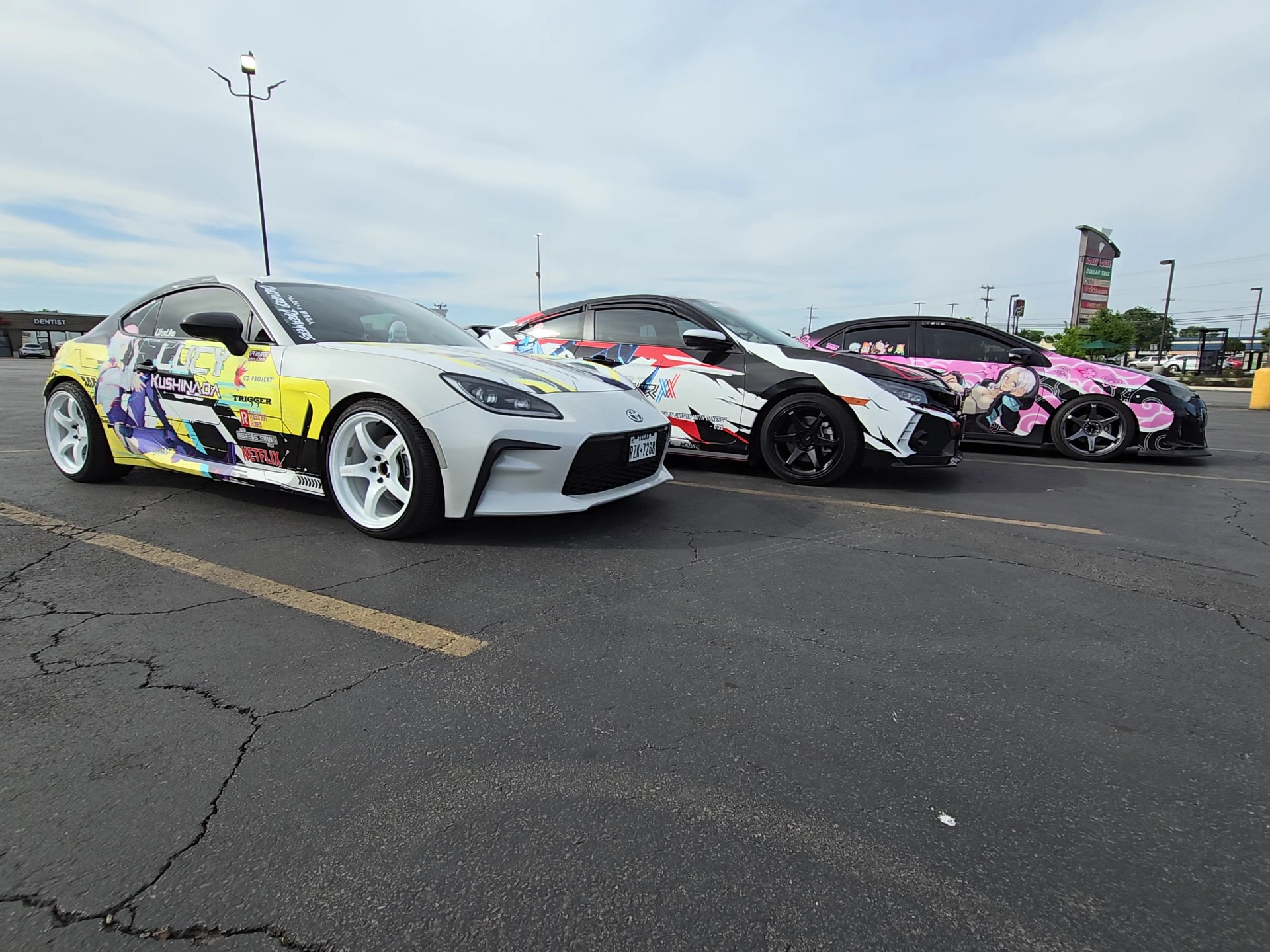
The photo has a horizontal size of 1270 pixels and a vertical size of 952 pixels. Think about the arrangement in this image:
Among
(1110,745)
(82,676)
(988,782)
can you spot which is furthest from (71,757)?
(1110,745)

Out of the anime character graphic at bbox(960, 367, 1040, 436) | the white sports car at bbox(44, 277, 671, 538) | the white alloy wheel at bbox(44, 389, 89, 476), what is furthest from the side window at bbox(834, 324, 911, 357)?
the white alloy wheel at bbox(44, 389, 89, 476)

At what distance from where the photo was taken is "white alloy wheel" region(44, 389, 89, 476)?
4641 mm

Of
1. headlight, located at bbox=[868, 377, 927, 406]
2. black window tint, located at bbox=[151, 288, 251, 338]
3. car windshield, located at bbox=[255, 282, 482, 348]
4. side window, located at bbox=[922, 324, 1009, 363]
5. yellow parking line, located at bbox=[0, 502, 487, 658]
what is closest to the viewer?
yellow parking line, located at bbox=[0, 502, 487, 658]

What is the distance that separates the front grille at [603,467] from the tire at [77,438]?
340 centimetres

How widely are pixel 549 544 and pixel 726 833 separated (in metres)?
2.10

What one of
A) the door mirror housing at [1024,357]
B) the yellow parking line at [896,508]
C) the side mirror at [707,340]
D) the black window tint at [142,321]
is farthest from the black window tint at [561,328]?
the door mirror housing at [1024,357]

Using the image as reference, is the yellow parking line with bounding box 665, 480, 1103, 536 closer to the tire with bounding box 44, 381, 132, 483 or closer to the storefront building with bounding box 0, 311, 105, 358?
the tire with bounding box 44, 381, 132, 483

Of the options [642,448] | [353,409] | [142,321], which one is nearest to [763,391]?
[642,448]

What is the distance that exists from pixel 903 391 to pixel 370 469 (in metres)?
3.62

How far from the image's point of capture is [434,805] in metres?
1.54

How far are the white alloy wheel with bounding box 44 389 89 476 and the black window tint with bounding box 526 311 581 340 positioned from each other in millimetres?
3428

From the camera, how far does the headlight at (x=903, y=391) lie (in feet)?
15.9

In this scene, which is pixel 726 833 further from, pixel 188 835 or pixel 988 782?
pixel 188 835

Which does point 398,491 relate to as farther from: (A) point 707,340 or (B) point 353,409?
(A) point 707,340
